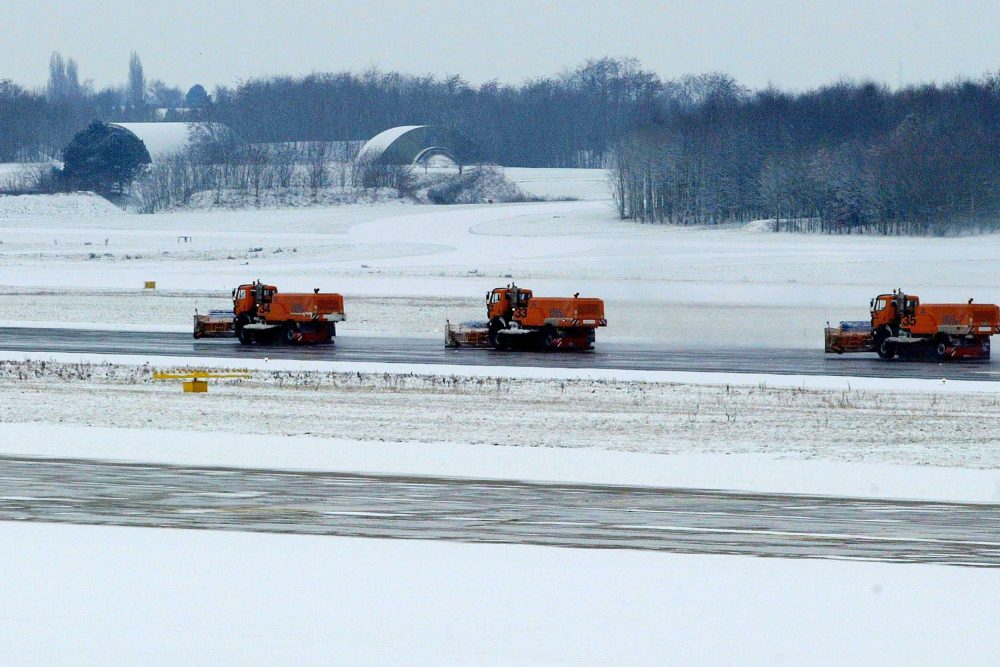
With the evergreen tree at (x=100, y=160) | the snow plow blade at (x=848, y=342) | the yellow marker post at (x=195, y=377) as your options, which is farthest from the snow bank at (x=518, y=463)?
the evergreen tree at (x=100, y=160)

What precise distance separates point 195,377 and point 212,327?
1240cm

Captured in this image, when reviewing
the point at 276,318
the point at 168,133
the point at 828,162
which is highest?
the point at 168,133

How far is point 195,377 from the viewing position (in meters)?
29.3

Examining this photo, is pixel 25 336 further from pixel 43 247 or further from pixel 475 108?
pixel 475 108

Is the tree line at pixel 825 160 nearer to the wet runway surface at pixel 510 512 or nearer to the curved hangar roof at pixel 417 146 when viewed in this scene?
the curved hangar roof at pixel 417 146

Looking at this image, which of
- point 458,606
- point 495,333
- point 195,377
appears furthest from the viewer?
point 495,333

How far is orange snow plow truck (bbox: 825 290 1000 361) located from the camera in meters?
35.5

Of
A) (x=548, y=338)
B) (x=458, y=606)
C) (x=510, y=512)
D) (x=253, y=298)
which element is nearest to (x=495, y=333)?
(x=548, y=338)

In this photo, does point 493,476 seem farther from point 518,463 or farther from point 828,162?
point 828,162

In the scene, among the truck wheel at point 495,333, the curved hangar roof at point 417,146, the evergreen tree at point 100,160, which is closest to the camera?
the truck wheel at point 495,333

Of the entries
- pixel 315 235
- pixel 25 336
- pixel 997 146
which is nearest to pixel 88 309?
pixel 25 336

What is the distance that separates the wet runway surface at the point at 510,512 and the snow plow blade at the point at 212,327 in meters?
24.5

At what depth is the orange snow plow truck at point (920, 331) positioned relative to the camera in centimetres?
3550

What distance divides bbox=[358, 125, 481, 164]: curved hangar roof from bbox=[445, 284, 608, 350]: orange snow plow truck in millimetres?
107676
